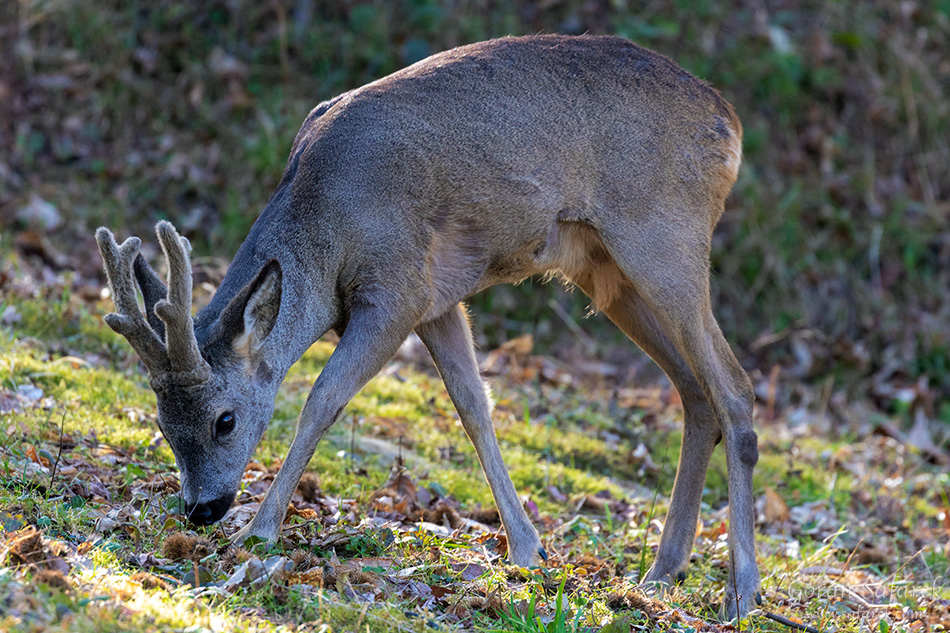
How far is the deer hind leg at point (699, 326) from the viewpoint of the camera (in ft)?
16.8

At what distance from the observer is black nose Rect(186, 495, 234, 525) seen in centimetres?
452

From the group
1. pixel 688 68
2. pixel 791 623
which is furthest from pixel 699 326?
pixel 688 68

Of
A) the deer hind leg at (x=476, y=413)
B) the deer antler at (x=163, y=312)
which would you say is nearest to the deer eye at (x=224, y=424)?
the deer antler at (x=163, y=312)

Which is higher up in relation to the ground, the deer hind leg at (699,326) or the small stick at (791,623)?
the deer hind leg at (699,326)

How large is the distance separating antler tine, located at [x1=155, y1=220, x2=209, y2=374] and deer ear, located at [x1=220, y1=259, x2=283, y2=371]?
9.0 inches

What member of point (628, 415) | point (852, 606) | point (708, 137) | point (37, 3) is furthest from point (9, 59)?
point (852, 606)

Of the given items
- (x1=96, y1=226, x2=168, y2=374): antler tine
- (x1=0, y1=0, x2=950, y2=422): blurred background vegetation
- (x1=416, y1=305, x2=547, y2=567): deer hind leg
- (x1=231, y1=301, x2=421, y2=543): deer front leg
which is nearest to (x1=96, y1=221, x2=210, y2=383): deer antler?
(x1=96, y1=226, x2=168, y2=374): antler tine

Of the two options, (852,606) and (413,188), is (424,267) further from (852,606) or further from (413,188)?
(852,606)

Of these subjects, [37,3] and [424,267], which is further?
[37,3]

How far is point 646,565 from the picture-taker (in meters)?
5.48

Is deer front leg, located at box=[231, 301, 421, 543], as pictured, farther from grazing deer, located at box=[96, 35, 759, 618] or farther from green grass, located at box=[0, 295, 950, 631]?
green grass, located at box=[0, 295, 950, 631]

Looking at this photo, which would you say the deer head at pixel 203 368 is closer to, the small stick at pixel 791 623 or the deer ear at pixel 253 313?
the deer ear at pixel 253 313

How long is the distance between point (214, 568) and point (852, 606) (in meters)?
3.05

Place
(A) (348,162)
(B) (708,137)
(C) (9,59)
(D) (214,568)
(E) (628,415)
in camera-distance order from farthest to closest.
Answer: (C) (9,59), (E) (628,415), (B) (708,137), (A) (348,162), (D) (214,568)
